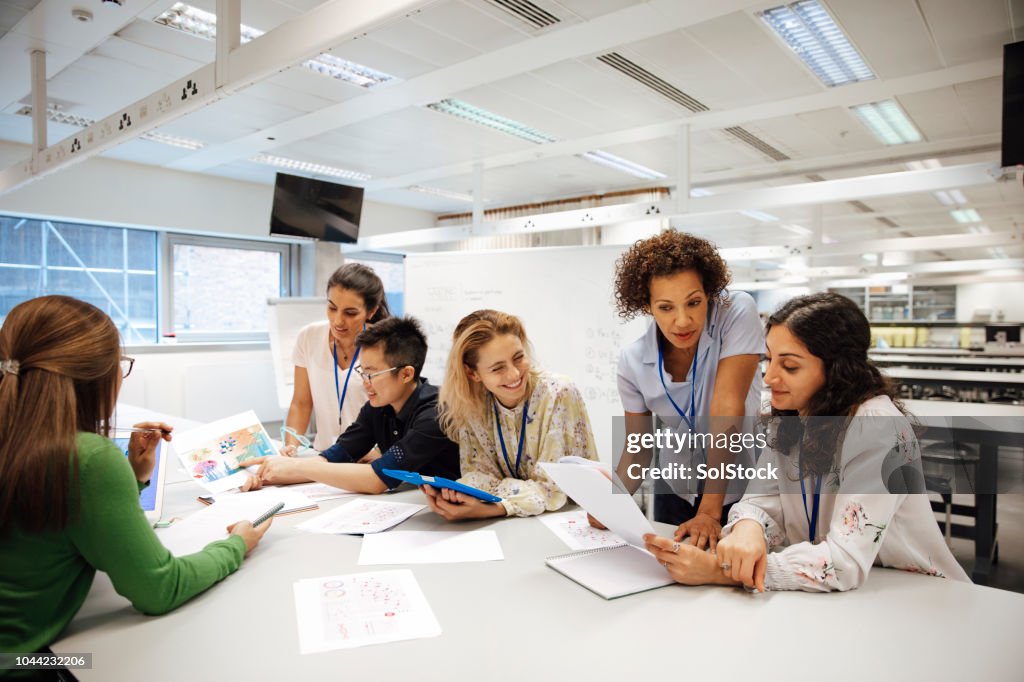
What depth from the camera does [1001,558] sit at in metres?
3.27

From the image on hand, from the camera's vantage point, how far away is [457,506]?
60.1 inches

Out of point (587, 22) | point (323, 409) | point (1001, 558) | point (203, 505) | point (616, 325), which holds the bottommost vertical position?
point (1001, 558)

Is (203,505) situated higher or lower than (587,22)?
Result: lower

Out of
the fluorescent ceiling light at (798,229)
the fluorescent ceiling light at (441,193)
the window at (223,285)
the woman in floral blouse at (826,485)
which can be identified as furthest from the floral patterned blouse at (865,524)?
the fluorescent ceiling light at (798,229)

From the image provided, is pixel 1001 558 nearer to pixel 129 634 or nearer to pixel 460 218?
pixel 129 634

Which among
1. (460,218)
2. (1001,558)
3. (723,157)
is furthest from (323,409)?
(460,218)

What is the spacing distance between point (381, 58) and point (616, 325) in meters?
2.15

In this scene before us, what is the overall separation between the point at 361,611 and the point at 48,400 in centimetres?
63

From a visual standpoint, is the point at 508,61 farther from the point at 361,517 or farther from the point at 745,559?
the point at 745,559

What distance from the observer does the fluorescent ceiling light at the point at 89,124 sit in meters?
4.20

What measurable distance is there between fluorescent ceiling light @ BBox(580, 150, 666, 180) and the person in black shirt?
3881 millimetres

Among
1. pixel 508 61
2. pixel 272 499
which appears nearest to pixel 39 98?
pixel 508 61

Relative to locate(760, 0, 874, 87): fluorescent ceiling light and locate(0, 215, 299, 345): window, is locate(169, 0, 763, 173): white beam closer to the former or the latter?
locate(760, 0, 874, 87): fluorescent ceiling light

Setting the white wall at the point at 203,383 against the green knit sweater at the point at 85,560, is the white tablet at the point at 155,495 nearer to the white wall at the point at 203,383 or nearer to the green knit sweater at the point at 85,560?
the green knit sweater at the point at 85,560
